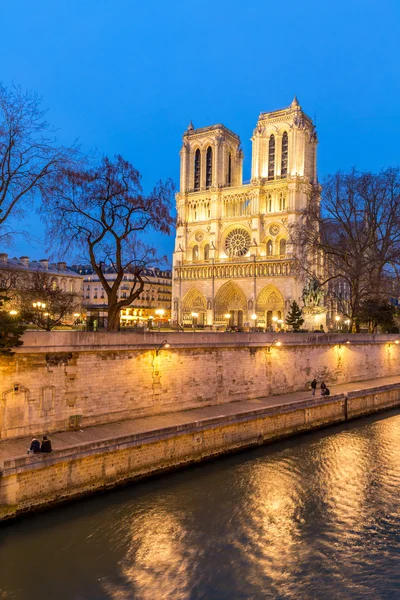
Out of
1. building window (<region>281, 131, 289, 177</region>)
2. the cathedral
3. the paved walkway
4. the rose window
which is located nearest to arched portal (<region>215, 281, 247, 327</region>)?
the cathedral

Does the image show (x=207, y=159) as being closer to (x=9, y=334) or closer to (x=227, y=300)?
(x=227, y=300)

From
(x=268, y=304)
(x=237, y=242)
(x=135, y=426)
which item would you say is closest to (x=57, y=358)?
(x=135, y=426)

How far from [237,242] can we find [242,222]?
9.29ft

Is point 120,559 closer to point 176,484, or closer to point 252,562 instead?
point 252,562

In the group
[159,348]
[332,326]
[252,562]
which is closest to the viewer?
[252,562]

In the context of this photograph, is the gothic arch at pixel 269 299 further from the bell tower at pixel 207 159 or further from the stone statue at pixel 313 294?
the stone statue at pixel 313 294

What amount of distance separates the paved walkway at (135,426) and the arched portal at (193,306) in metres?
39.7

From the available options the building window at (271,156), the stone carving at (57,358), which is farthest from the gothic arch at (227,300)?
the stone carving at (57,358)

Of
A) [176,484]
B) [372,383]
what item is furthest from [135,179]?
[372,383]

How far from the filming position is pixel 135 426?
16.3 meters

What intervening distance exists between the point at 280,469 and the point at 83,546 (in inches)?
→ 299

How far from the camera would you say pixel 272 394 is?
78.0 feet

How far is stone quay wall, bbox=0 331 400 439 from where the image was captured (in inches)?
578

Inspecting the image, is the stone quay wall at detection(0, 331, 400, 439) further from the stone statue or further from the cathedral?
the cathedral
